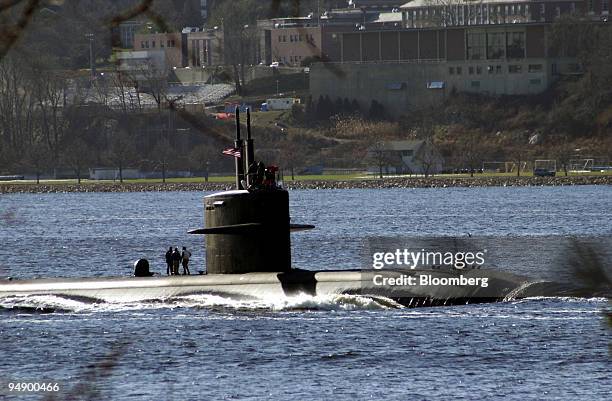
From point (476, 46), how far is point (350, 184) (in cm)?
3022

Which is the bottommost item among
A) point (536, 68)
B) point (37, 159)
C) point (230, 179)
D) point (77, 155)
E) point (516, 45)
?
point (230, 179)

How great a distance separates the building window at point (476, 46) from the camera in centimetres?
15125

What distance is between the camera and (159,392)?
74.9 feet

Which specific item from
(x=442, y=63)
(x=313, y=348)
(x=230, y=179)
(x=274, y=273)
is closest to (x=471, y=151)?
(x=442, y=63)

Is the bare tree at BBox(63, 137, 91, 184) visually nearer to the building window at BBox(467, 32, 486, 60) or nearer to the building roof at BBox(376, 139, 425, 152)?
the building roof at BBox(376, 139, 425, 152)

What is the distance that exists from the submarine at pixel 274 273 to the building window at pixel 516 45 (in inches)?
4675

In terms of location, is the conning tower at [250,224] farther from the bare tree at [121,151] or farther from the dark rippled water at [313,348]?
the bare tree at [121,151]

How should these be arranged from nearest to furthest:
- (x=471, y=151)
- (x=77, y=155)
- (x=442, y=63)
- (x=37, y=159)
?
(x=471, y=151) → (x=77, y=155) → (x=37, y=159) → (x=442, y=63)

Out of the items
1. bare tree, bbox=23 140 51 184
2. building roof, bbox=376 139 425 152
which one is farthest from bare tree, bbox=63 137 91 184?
building roof, bbox=376 139 425 152

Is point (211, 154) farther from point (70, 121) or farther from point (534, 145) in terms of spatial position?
point (534, 145)

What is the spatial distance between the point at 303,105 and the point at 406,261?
408 ft

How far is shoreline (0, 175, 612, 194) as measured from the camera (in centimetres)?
12488

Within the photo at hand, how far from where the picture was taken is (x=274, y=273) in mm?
30766

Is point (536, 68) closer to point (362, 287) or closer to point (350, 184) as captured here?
point (350, 184)
